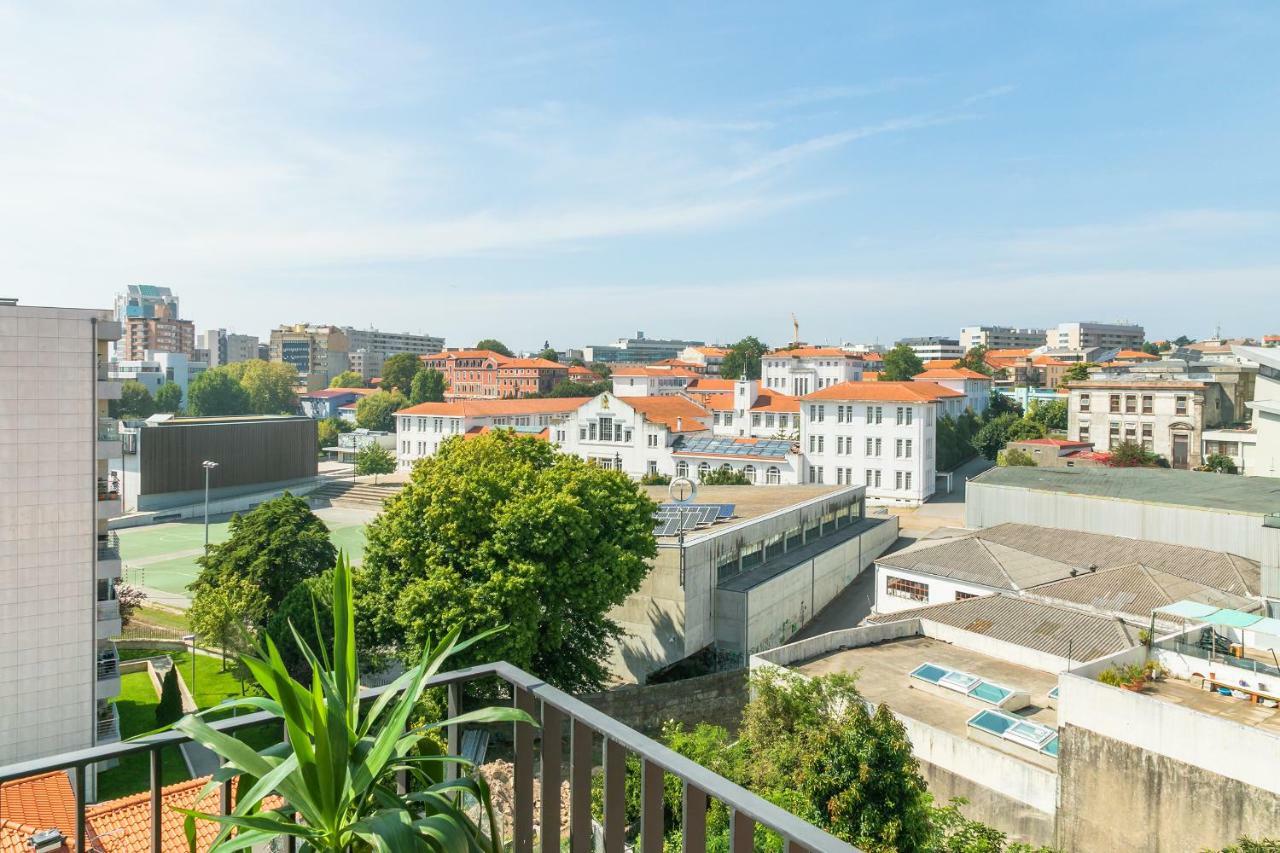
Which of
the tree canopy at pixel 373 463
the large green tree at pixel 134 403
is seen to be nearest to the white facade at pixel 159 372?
the large green tree at pixel 134 403

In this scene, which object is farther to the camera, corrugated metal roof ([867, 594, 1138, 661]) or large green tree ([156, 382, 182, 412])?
large green tree ([156, 382, 182, 412])

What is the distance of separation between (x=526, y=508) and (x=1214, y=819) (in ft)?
34.4

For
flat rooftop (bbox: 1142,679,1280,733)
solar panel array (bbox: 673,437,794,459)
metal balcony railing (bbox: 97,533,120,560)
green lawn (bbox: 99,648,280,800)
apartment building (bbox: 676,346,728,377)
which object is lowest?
green lawn (bbox: 99,648,280,800)

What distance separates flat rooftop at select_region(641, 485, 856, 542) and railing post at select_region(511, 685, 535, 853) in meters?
17.8

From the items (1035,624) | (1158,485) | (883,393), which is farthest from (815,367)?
(1035,624)

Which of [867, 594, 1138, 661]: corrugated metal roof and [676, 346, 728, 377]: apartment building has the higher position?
[676, 346, 728, 377]: apartment building

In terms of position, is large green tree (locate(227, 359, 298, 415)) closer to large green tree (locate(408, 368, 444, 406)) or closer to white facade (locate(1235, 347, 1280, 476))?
large green tree (locate(408, 368, 444, 406))

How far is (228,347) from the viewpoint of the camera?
128 m

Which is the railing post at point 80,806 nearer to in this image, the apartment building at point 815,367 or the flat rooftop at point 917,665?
the flat rooftop at point 917,665

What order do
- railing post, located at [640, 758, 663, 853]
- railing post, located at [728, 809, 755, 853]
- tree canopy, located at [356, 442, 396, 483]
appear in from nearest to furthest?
railing post, located at [728, 809, 755, 853] < railing post, located at [640, 758, 663, 853] < tree canopy, located at [356, 442, 396, 483]

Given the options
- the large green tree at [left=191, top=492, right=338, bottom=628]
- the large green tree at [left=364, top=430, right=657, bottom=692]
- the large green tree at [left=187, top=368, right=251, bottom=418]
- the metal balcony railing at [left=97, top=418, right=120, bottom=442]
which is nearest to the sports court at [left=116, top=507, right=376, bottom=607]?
the large green tree at [left=191, top=492, right=338, bottom=628]

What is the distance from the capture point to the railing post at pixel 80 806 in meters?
2.01

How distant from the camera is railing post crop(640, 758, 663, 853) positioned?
1.91 meters

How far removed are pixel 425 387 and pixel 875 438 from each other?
45.8 m
